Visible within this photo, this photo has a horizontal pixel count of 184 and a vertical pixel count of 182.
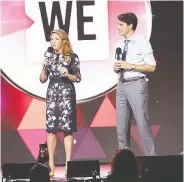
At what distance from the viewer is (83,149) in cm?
615

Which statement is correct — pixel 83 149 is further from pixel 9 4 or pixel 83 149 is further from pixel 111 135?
pixel 9 4

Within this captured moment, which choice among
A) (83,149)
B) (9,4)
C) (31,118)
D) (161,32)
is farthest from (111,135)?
(9,4)

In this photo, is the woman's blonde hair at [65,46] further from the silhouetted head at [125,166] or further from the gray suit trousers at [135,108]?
the silhouetted head at [125,166]

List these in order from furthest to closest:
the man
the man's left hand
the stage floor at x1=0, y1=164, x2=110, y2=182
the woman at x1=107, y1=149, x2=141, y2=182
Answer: the man → the man's left hand → the stage floor at x1=0, y1=164, x2=110, y2=182 → the woman at x1=107, y1=149, x2=141, y2=182

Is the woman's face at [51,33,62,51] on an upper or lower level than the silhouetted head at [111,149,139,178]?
upper

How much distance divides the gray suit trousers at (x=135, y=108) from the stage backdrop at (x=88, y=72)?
0.82 meters

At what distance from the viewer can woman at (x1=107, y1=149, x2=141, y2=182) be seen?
3.40 m

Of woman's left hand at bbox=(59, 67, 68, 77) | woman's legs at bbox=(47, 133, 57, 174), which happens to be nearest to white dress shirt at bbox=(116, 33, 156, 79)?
woman's left hand at bbox=(59, 67, 68, 77)

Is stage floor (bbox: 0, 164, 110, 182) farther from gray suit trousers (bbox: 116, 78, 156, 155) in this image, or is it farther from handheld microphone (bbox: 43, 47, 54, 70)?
handheld microphone (bbox: 43, 47, 54, 70)

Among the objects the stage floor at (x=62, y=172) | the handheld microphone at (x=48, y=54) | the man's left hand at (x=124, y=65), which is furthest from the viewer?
the man's left hand at (x=124, y=65)

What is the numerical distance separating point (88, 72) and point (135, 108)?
107 cm

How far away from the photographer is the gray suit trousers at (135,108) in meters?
5.20

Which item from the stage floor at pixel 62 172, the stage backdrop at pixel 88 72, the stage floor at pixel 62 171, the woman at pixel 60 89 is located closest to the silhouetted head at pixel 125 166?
the stage floor at pixel 62 172

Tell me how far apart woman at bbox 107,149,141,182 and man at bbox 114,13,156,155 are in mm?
1736
